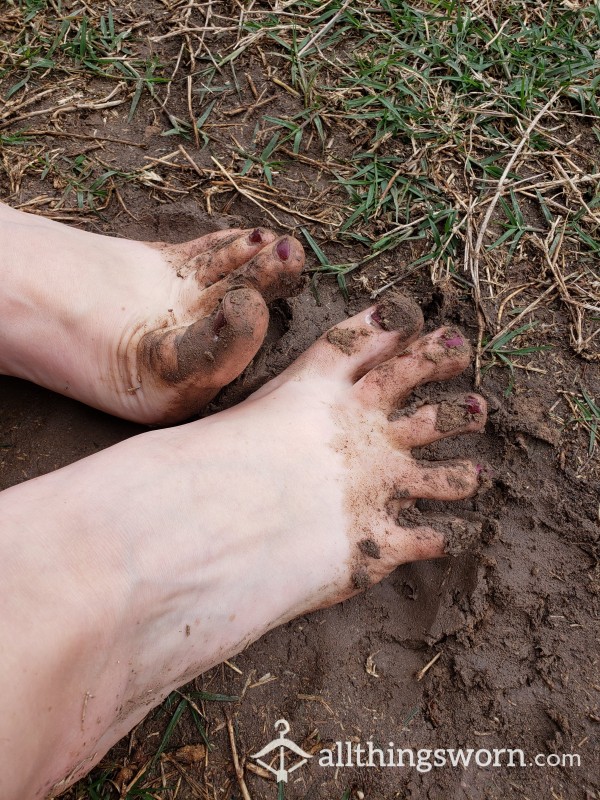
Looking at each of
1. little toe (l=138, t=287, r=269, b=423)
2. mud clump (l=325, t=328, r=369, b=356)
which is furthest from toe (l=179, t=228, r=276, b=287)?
mud clump (l=325, t=328, r=369, b=356)

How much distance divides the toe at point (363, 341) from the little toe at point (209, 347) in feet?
0.75

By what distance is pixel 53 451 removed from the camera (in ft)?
5.20

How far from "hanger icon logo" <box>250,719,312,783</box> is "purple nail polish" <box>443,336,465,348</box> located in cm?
94

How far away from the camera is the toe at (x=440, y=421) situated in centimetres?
151

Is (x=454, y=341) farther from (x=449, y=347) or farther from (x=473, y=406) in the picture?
(x=473, y=406)

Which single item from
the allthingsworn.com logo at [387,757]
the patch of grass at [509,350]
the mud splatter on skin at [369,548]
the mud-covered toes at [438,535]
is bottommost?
the allthingsworn.com logo at [387,757]

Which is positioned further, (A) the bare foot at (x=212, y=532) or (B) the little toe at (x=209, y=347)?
(B) the little toe at (x=209, y=347)

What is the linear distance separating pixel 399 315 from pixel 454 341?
0.14 m

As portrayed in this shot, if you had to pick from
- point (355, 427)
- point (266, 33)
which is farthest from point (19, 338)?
point (266, 33)

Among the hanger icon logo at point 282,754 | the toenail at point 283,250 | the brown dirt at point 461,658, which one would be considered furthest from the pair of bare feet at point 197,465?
the hanger icon logo at point 282,754

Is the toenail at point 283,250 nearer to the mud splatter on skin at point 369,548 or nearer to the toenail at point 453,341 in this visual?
the toenail at point 453,341

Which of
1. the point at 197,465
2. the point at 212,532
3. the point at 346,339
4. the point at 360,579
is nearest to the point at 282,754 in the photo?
the point at 360,579

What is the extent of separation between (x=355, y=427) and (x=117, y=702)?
2.51 feet

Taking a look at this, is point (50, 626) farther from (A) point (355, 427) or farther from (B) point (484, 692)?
(B) point (484, 692)
